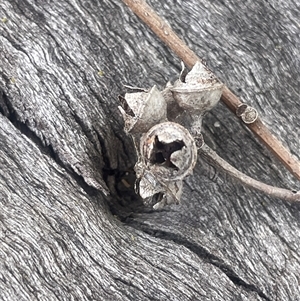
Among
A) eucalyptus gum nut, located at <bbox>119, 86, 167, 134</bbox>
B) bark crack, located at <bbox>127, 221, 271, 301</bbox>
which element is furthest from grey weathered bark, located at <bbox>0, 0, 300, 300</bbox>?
eucalyptus gum nut, located at <bbox>119, 86, 167, 134</bbox>

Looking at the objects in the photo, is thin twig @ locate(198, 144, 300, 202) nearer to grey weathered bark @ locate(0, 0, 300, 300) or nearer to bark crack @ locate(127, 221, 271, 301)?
grey weathered bark @ locate(0, 0, 300, 300)

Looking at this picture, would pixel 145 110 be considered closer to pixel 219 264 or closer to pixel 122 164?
pixel 122 164

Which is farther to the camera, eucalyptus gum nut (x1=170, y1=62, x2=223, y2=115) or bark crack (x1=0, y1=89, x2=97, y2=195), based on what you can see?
bark crack (x1=0, y1=89, x2=97, y2=195)

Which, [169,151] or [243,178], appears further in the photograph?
[243,178]

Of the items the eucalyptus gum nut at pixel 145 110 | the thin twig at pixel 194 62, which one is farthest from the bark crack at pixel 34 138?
the thin twig at pixel 194 62

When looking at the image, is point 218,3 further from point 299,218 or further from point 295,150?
point 299,218

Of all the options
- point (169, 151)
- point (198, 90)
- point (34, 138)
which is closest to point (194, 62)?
point (198, 90)
